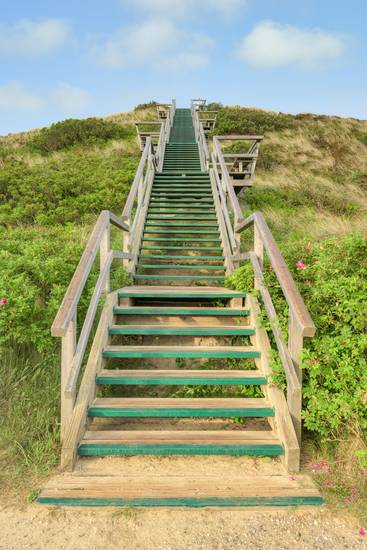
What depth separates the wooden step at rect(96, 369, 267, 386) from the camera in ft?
9.81

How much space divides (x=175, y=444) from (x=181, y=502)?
0.45 metres

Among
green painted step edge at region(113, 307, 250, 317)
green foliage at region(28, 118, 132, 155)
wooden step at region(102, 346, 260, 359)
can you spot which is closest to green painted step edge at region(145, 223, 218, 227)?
green painted step edge at region(113, 307, 250, 317)

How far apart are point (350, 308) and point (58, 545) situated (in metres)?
2.43

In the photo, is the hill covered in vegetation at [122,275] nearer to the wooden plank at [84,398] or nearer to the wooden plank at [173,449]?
the wooden plank at [84,398]

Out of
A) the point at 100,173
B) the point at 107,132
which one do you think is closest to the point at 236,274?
the point at 100,173

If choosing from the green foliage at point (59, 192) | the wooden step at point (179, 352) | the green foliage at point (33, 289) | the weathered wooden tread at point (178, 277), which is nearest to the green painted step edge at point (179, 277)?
the weathered wooden tread at point (178, 277)

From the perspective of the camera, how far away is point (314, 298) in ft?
10.0

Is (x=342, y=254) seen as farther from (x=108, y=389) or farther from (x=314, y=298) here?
(x=108, y=389)

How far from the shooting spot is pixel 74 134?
17.1 meters

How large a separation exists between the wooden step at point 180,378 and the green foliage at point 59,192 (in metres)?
5.68

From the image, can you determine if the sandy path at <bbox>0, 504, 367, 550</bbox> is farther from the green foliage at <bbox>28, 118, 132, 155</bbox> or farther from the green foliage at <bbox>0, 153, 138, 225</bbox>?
the green foliage at <bbox>28, 118, 132, 155</bbox>

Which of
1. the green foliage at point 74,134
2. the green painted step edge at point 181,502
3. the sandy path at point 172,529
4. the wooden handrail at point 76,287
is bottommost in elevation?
the sandy path at point 172,529

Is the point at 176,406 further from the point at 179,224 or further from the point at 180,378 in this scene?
the point at 179,224

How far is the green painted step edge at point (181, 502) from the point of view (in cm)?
214
